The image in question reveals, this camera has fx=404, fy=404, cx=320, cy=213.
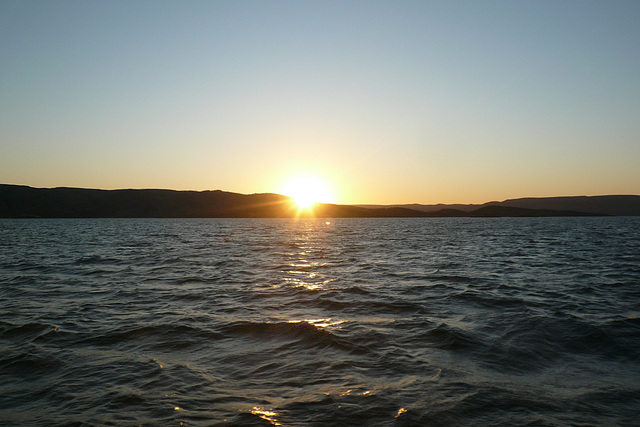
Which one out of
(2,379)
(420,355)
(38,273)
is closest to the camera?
(2,379)

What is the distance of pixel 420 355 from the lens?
898 cm

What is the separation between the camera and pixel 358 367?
8.23 metres

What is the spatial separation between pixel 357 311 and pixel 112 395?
310 inches

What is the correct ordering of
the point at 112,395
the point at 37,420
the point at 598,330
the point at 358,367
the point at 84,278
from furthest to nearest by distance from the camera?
the point at 84,278 < the point at 598,330 < the point at 358,367 < the point at 112,395 < the point at 37,420

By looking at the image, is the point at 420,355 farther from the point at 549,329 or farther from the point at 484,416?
the point at 549,329

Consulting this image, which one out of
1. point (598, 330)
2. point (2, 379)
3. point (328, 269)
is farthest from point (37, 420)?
point (328, 269)

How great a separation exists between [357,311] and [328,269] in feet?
36.9

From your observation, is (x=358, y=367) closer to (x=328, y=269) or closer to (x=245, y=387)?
(x=245, y=387)

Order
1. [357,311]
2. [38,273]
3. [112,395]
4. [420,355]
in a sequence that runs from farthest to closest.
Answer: [38,273], [357,311], [420,355], [112,395]

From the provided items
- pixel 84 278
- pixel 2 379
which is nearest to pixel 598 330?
pixel 2 379

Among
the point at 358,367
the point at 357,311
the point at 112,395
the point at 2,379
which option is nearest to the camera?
the point at 112,395

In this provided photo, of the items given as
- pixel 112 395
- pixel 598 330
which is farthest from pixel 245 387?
pixel 598 330

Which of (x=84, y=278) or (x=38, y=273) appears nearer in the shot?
(x=84, y=278)

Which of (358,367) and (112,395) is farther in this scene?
(358,367)
